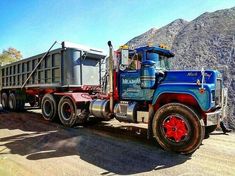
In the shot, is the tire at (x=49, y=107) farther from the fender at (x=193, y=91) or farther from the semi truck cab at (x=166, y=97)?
the fender at (x=193, y=91)

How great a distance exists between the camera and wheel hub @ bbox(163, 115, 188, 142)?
5621mm

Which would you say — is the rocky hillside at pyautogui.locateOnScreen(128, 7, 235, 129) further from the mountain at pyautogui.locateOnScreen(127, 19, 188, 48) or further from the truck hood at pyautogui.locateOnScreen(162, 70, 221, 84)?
the truck hood at pyautogui.locateOnScreen(162, 70, 221, 84)

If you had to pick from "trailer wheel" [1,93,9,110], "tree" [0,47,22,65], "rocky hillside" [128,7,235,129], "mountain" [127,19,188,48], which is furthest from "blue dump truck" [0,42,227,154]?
"tree" [0,47,22,65]

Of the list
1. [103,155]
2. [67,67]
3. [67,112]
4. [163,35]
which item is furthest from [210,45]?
[103,155]

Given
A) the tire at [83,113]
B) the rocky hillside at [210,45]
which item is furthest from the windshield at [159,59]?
the rocky hillside at [210,45]

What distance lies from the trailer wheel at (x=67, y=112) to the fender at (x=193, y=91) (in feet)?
12.7

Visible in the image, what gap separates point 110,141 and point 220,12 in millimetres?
32648

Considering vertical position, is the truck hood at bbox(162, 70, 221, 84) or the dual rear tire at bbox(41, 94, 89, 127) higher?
the truck hood at bbox(162, 70, 221, 84)

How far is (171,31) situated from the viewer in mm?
38031

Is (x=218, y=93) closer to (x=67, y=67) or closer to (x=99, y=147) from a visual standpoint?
(x=99, y=147)

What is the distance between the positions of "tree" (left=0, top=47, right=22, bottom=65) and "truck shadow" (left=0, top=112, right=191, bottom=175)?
41.3 m

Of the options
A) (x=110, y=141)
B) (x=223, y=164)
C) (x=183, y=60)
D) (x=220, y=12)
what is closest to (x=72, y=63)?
(x=110, y=141)

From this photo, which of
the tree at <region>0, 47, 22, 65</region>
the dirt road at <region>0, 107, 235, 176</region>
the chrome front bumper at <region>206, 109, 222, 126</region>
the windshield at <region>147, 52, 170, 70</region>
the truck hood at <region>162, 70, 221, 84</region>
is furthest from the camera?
the tree at <region>0, 47, 22, 65</region>

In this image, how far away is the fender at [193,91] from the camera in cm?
541
